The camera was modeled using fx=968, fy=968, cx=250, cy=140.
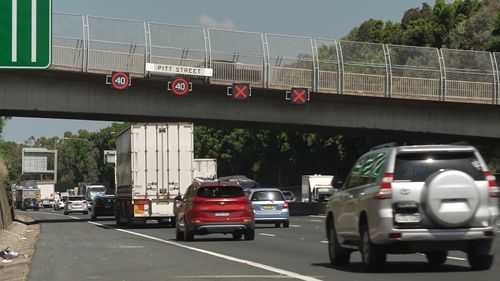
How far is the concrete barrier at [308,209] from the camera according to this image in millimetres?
57906

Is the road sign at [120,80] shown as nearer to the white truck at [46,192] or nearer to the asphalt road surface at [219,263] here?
the asphalt road surface at [219,263]

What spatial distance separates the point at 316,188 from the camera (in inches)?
2995

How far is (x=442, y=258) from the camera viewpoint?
17547 millimetres

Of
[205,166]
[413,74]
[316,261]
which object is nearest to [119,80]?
[205,166]

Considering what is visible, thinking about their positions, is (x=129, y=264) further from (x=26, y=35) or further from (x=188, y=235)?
(x=188, y=235)

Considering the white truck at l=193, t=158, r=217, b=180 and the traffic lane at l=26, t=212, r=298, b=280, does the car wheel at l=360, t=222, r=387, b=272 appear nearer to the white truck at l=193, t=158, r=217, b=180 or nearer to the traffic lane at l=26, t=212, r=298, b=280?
the traffic lane at l=26, t=212, r=298, b=280

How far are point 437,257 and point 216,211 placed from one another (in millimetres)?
10434

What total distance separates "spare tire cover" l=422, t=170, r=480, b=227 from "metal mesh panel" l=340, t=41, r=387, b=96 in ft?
110

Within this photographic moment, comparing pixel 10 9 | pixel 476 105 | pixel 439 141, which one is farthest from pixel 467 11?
pixel 10 9

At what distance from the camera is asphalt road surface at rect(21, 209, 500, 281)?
50.7ft

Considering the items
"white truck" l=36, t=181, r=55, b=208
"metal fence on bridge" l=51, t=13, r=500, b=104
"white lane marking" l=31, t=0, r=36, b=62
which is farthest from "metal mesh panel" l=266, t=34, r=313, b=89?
"white truck" l=36, t=181, r=55, b=208

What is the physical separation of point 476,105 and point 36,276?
37.6 metres

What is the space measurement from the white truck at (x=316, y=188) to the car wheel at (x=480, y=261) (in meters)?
58.2

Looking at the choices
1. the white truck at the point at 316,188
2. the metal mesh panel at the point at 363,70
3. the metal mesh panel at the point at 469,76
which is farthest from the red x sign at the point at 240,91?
the white truck at the point at 316,188
